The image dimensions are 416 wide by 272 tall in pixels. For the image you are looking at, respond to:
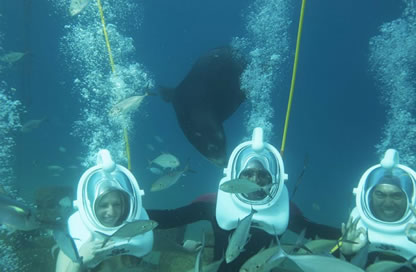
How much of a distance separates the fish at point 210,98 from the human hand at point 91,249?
280cm

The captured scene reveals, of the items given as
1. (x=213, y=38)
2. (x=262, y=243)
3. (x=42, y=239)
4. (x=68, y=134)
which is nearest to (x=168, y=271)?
(x=262, y=243)

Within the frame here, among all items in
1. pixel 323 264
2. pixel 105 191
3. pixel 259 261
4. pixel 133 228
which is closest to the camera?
pixel 323 264

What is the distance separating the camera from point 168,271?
516 cm

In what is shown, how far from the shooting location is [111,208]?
10.1 feet

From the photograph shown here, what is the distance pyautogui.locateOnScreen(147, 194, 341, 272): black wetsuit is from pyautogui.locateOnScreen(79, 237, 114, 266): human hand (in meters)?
0.93

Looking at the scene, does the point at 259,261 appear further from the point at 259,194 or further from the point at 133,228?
the point at 259,194

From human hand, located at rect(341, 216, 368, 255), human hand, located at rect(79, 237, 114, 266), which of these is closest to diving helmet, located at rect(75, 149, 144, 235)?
human hand, located at rect(79, 237, 114, 266)

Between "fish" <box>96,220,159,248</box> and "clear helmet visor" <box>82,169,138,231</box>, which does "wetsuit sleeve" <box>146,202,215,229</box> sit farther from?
"fish" <box>96,220,159,248</box>

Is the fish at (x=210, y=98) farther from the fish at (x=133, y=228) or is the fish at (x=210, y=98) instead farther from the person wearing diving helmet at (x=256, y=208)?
the fish at (x=133, y=228)

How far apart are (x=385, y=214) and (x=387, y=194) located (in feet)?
0.73

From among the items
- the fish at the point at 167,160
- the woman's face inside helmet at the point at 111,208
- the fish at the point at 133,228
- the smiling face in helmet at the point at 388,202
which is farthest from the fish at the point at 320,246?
the fish at the point at 167,160

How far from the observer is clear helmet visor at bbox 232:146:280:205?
10.6ft

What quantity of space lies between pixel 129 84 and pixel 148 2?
12.5 metres

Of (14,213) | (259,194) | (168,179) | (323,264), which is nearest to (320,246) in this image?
(323,264)
